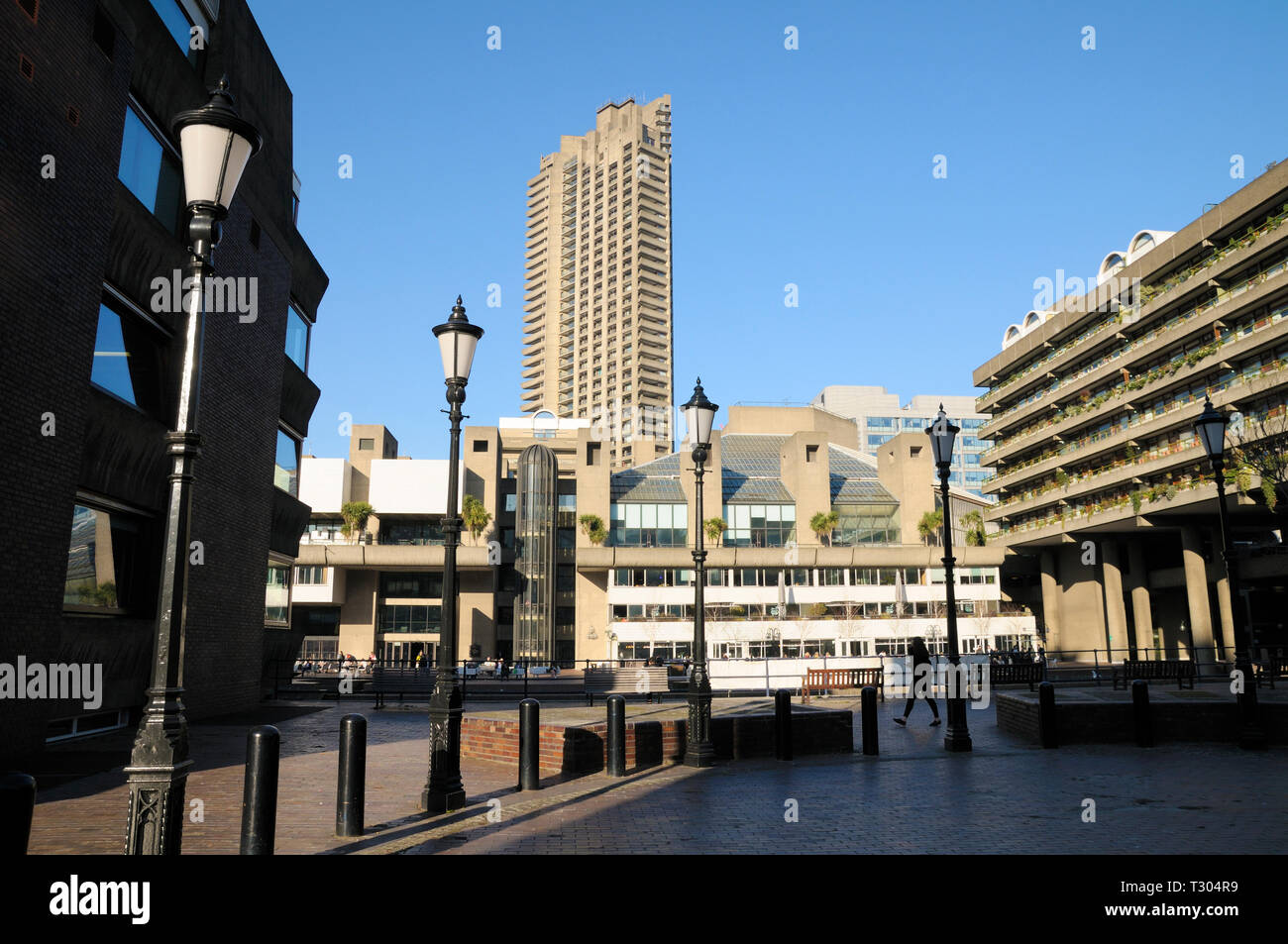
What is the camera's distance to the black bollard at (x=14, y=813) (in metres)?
3.94

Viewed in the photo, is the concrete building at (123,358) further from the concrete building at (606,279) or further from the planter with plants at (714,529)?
the concrete building at (606,279)

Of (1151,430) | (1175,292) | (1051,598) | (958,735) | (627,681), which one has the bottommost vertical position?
(627,681)

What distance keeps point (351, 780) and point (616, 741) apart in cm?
452

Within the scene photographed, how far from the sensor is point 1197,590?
151 feet

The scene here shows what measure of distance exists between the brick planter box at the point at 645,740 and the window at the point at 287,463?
15191 mm

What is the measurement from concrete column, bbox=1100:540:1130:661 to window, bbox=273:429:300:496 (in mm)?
50126

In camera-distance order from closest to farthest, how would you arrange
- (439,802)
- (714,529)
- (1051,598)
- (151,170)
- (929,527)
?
(439,802), (151,170), (1051,598), (714,529), (929,527)

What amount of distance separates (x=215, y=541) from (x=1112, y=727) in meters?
19.3

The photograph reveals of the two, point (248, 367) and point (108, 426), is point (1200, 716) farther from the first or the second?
point (248, 367)

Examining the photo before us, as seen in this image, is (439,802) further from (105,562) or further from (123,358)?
(123,358)

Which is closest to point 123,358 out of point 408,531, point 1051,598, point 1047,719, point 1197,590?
point 1047,719

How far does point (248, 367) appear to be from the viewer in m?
21.9

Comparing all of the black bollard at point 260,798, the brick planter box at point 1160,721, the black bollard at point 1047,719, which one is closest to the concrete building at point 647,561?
the brick planter box at point 1160,721
